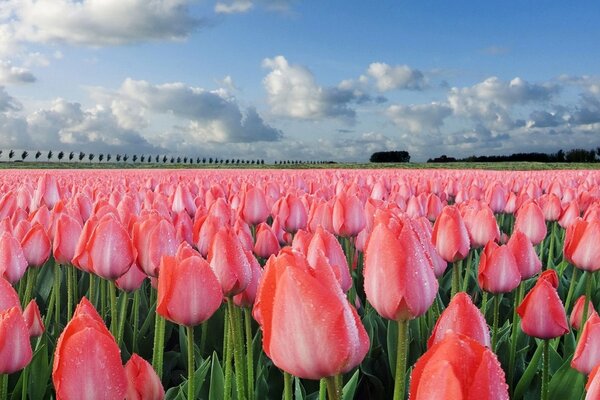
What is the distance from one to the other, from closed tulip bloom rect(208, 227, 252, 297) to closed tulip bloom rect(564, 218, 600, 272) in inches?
71.4

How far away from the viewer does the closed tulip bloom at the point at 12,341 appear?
1629 mm

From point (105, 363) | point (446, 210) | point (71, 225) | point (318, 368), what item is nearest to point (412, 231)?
point (318, 368)

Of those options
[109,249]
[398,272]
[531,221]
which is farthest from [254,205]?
[398,272]

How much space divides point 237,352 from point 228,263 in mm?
279

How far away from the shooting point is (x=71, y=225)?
286 cm

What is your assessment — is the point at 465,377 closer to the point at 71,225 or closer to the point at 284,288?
the point at 284,288

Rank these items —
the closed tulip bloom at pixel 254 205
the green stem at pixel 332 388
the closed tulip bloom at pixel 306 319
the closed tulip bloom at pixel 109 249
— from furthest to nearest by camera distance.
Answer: the closed tulip bloom at pixel 254 205, the closed tulip bloom at pixel 109 249, the green stem at pixel 332 388, the closed tulip bloom at pixel 306 319

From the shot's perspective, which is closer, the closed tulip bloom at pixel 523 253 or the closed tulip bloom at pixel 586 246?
the closed tulip bloom at pixel 523 253

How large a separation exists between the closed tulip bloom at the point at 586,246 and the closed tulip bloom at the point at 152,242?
1924 millimetres

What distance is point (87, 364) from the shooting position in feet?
3.81

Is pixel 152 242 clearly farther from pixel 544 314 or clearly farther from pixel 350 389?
pixel 544 314

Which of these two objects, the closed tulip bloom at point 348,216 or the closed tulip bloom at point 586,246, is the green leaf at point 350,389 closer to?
the closed tulip bloom at point 348,216

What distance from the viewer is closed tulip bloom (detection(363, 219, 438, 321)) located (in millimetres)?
1417

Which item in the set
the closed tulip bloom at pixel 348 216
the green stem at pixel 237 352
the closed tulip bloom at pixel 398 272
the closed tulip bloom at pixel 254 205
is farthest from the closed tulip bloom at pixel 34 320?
the closed tulip bloom at pixel 254 205
